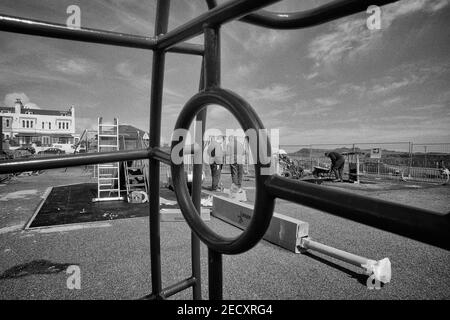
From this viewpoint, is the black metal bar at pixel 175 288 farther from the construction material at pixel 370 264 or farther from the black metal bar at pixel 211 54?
the construction material at pixel 370 264

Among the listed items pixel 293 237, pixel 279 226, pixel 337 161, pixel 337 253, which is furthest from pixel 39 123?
pixel 337 253

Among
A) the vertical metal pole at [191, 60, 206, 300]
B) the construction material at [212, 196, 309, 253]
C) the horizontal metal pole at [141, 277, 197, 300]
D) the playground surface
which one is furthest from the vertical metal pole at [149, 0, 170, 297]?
the construction material at [212, 196, 309, 253]

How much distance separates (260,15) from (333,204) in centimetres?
56

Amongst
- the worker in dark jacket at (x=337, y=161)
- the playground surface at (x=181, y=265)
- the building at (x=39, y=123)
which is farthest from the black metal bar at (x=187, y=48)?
the building at (x=39, y=123)

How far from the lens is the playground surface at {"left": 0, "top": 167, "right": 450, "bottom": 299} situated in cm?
245

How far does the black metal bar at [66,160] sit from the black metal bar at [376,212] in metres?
0.78

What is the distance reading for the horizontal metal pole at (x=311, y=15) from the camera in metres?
0.46

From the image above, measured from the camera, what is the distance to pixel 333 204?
38 centimetres

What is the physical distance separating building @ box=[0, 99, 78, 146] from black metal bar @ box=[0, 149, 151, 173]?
60995 millimetres

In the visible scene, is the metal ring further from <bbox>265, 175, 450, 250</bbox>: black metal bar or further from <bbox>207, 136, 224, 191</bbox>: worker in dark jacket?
<bbox>207, 136, 224, 191</bbox>: worker in dark jacket
